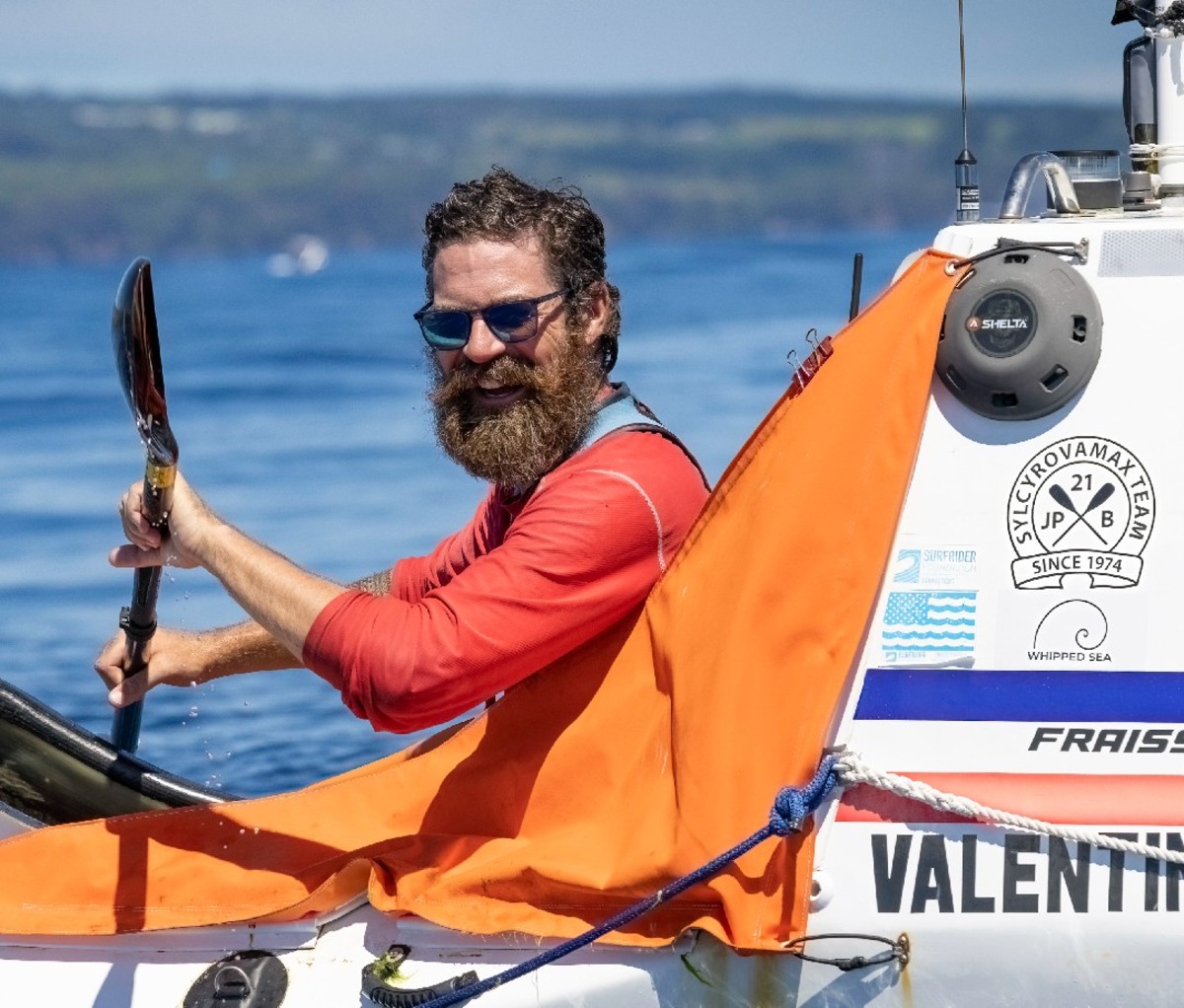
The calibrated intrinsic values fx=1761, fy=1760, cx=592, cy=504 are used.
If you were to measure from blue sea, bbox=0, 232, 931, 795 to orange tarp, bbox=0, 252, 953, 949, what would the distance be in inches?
19.0

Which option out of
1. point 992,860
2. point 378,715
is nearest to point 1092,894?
point 992,860

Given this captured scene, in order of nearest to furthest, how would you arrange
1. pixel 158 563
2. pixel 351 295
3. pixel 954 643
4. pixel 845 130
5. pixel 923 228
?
pixel 954 643
pixel 158 563
pixel 351 295
pixel 923 228
pixel 845 130

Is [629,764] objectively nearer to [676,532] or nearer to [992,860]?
[676,532]

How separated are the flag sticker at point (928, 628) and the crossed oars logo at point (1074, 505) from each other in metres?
0.17

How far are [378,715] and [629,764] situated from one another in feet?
1.32

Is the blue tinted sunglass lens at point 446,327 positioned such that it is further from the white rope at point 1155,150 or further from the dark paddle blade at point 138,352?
the white rope at point 1155,150

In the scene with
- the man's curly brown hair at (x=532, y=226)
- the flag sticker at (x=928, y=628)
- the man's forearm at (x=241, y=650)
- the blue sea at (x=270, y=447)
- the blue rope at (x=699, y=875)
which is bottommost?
the blue sea at (x=270, y=447)

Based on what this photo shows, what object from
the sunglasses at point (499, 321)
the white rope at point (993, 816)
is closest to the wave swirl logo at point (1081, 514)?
the white rope at point (993, 816)

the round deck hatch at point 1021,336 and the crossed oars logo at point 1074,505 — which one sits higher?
the round deck hatch at point 1021,336

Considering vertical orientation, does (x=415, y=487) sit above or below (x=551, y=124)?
below

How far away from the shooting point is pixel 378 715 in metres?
2.75

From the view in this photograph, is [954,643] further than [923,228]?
No

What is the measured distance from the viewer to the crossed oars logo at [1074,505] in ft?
8.25

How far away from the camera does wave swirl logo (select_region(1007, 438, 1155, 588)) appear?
2.51 m
